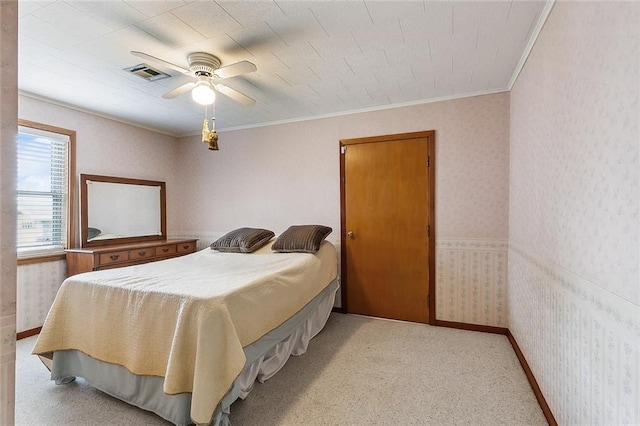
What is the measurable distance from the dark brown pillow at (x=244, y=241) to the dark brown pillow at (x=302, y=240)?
213 millimetres

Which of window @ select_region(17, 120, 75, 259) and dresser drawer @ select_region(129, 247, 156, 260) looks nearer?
window @ select_region(17, 120, 75, 259)

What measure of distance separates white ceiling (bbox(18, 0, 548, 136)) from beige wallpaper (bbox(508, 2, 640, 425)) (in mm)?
404

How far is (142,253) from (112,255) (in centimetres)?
35

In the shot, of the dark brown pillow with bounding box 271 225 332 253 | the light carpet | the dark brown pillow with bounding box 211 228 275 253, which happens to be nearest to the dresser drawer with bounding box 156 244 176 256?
the dark brown pillow with bounding box 211 228 275 253

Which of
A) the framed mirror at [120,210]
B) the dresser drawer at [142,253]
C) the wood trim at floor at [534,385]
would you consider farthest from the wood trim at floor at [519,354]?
the framed mirror at [120,210]

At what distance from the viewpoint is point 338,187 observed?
3430 millimetres

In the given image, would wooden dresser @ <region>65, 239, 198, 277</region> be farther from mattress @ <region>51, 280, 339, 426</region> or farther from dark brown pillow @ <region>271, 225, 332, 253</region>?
dark brown pillow @ <region>271, 225, 332, 253</region>

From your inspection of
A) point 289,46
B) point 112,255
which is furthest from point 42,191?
point 289,46

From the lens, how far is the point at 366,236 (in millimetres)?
3305

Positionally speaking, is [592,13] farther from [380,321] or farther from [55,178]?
[55,178]

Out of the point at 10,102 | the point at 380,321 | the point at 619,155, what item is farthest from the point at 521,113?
the point at 10,102

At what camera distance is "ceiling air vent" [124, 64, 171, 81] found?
7.42ft

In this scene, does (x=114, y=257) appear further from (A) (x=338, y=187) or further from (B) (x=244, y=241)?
(A) (x=338, y=187)

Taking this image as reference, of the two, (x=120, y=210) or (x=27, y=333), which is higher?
(x=120, y=210)
